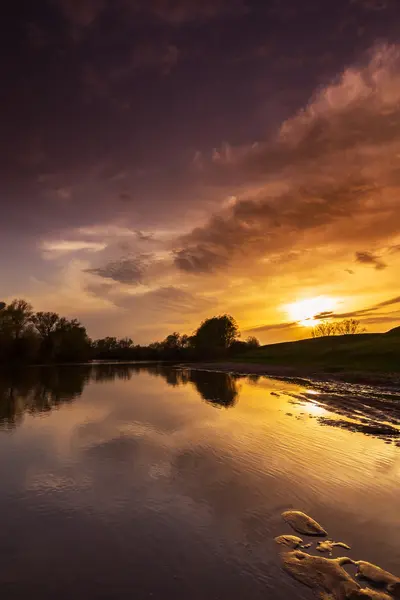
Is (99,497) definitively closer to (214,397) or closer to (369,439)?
(369,439)

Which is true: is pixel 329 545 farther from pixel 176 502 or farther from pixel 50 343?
pixel 50 343

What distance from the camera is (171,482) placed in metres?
13.8

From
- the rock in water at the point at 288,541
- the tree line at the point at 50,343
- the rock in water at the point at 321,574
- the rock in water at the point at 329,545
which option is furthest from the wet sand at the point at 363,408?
the tree line at the point at 50,343

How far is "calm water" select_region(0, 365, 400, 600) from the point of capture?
8.05m

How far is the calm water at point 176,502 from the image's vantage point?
805 centimetres

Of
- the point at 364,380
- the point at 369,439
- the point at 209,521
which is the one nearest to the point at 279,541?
the point at 209,521

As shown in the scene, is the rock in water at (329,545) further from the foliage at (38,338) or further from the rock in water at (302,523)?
the foliage at (38,338)

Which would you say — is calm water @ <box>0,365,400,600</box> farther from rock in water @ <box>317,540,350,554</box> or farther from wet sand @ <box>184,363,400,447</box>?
wet sand @ <box>184,363,400,447</box>

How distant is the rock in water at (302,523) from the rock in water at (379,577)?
172 cm

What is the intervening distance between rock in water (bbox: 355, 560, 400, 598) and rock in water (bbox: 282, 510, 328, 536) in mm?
1719

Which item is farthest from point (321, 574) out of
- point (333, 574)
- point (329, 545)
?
point (329, 545)

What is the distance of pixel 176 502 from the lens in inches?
473

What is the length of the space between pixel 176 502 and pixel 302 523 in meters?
3.94

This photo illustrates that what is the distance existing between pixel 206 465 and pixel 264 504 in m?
4.34
